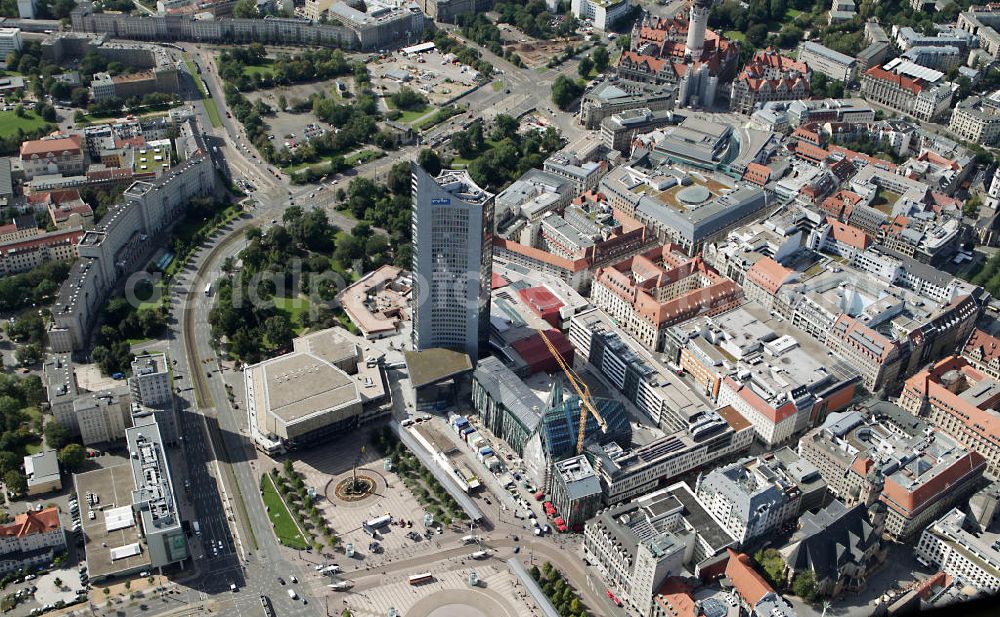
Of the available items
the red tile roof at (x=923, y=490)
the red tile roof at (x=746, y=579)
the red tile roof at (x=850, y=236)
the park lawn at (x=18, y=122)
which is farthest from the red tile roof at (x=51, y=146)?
the red tile roof at (x=923, y=490)

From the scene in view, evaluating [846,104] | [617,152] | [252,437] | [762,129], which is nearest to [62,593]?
[252,437]

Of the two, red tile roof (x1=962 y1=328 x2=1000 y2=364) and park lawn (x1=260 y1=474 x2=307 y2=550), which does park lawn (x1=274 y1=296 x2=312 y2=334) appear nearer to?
park lawn (x1=260 y1=474 x2=307 y2=550)

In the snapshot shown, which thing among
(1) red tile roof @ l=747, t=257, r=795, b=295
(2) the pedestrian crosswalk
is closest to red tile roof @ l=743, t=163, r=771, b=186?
(1) red tile roof @ l=747, t=257, r=795, b=295

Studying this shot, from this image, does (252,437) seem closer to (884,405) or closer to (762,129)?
(884,405)

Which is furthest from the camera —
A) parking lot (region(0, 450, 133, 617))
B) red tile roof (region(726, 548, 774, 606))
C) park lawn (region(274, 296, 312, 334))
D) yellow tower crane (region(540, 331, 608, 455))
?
park lawn (region(274, 296, 312, 334))

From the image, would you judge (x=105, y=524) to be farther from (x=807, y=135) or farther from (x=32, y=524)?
(x=807, y=135)

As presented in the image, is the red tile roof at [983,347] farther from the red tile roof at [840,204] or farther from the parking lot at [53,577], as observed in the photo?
the parking lot at [53,577]
